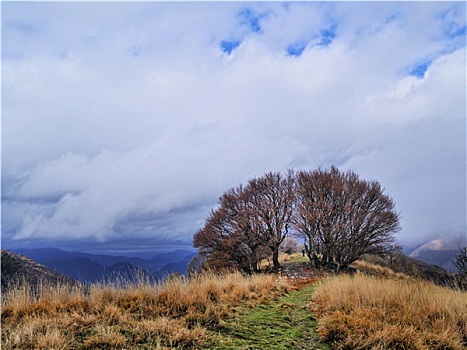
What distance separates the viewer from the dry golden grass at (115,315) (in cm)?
559

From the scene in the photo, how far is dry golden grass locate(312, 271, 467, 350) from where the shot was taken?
618 cm

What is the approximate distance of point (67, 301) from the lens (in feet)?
25.3

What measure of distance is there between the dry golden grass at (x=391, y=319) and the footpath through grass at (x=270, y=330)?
0.40 metres

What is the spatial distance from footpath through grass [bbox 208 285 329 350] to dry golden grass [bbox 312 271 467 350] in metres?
0.40

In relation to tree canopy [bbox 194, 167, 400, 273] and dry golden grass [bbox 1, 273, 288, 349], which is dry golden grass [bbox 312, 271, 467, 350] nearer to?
dry golden grass [bbox 1, 273, 288, 349]

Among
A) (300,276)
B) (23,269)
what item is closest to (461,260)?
(300,276)

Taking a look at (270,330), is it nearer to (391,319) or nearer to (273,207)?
(391,319)

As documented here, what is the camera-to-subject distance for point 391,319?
718 cm

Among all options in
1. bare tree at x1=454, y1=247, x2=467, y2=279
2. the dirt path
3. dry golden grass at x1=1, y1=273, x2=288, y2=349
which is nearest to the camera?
dry golden grass at x1=1, y1=273, x2=288, y2=349

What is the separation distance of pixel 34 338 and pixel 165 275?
4502 millimetres

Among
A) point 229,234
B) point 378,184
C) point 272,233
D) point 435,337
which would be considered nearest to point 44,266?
point 229,234

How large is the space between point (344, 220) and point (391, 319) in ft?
78.0

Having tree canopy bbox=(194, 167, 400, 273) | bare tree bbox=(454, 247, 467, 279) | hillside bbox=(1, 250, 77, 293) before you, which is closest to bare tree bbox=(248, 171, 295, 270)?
tree canopy bbox=(194, 167, 400, 273)

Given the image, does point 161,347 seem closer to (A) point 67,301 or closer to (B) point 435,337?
(A) point 67,301
